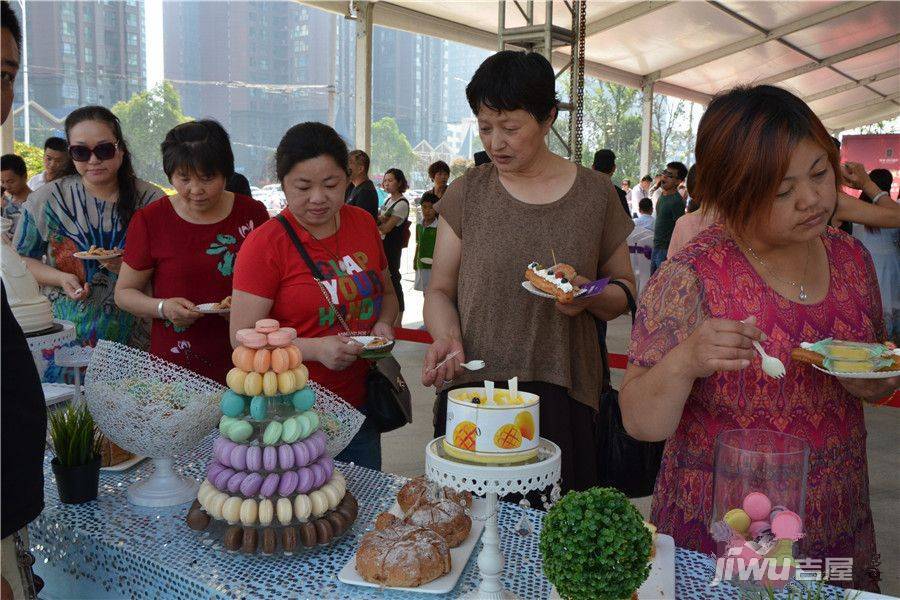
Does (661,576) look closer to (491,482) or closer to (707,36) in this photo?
(491,482)

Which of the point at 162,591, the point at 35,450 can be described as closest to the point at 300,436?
the point at 162,591

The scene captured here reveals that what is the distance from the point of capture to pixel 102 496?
158 cm

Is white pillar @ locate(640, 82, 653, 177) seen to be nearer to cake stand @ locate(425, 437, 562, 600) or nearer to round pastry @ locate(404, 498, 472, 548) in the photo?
round pastry @ locate(404, 498, 472, 548)

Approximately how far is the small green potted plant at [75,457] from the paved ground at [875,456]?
2428 mm

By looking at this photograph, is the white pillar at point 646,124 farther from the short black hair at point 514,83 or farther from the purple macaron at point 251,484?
the purple macaron at point 251,484

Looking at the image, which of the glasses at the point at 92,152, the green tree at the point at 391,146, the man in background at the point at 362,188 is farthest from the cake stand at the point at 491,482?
the green tree at the point at 391,146

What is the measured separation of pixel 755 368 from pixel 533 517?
513 millimetres

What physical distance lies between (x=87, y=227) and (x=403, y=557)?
6.46ft

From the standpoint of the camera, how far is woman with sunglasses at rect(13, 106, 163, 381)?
101 inches

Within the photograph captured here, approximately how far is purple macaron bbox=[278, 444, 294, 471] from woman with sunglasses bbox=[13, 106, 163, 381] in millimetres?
1554

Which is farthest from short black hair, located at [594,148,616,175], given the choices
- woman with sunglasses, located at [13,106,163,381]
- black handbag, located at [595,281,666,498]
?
black handbag, located at [595,281,666,498]

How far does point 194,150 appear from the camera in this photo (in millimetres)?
2285

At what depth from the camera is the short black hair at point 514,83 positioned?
1.84 metres

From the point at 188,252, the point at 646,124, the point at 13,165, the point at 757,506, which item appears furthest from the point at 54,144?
the point at 646,124
